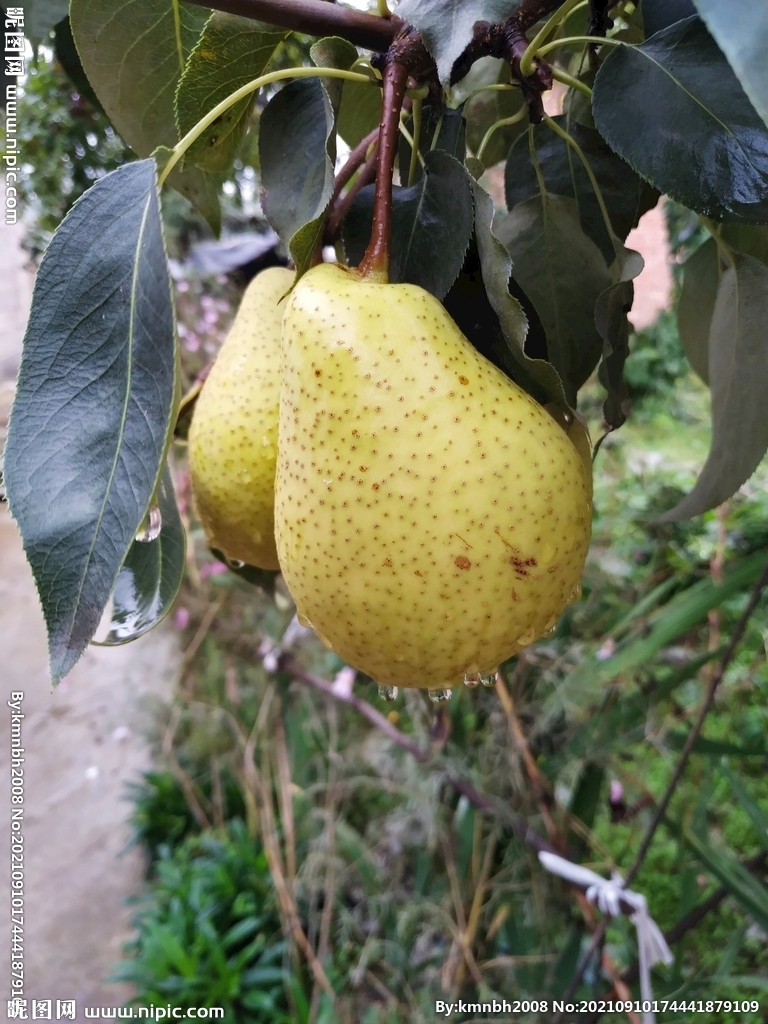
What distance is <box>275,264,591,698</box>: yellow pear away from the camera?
25 cm

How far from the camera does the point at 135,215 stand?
0.84 ft

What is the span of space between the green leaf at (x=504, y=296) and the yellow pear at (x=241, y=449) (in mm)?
143

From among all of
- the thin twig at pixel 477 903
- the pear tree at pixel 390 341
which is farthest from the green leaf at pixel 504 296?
the thin twig at pixel 477 903

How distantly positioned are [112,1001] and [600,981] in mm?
1025

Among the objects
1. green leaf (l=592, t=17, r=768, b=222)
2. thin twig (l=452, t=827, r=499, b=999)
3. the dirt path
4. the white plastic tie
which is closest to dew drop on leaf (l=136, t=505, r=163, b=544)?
green leaf (l=592, t=17, r=768, b=222)

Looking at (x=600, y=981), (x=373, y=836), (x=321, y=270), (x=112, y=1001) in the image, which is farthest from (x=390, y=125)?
(x=112, y=1001)

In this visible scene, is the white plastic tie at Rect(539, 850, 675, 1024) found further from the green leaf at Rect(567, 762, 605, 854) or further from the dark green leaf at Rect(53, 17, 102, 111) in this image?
the dark green leaf at Rect(53, 17, 102, 111)

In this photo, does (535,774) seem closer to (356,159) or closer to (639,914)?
(639,914)

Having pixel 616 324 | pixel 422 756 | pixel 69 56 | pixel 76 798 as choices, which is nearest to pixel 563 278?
pixel 616 324

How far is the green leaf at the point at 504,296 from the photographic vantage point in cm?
25

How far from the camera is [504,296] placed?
255 mm

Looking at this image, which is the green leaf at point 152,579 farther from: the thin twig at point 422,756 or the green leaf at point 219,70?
the thin twig at point 422,756

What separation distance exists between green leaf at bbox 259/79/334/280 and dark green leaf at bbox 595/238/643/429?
0.44 feet

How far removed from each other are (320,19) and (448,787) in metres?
0.90
